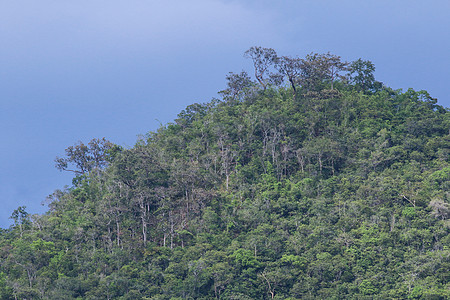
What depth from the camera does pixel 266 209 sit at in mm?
35469

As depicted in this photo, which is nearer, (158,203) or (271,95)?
(158,203)

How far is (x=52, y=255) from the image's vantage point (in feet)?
111

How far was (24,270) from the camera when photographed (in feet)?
109

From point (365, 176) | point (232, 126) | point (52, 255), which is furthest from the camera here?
point (232, 126)

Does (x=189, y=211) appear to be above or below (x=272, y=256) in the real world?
above

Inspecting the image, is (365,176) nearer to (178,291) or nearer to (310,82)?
(310,82)

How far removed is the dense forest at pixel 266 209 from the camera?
104 feet

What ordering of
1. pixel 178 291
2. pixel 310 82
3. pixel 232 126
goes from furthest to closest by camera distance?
pixel 310 82 → pixel 232 126 → pixel 178 291

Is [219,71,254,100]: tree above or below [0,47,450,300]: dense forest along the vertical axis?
above

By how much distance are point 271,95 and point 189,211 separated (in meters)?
11.0

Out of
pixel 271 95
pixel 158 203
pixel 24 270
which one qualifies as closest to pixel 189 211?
pixel 158 203

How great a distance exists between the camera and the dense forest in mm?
31797

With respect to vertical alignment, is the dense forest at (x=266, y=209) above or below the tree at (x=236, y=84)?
below

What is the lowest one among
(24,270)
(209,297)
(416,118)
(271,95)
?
(209,297)
